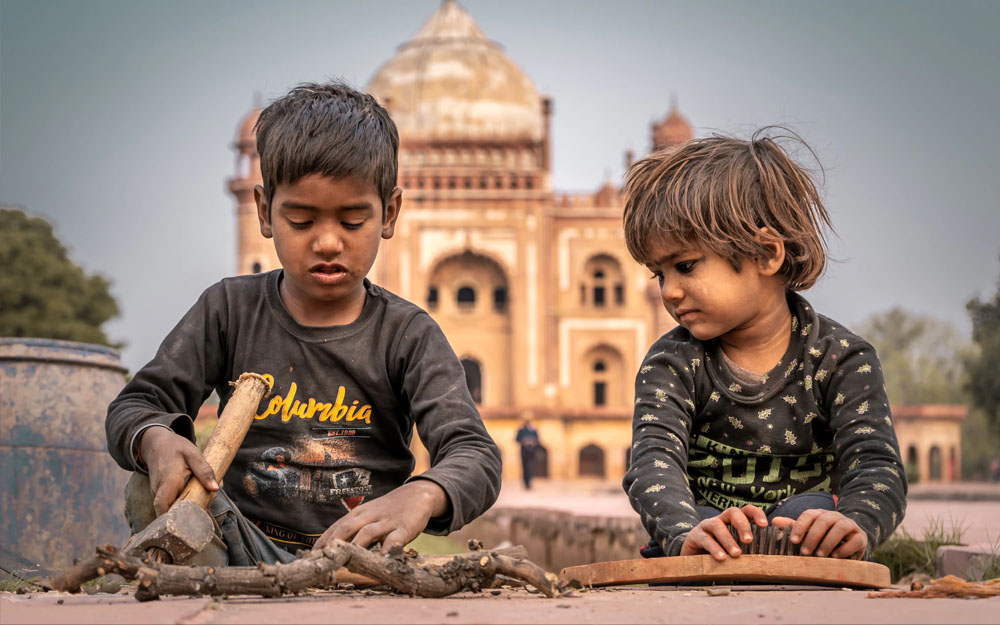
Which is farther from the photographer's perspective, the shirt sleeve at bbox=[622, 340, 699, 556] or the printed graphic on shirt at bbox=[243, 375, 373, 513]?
the printed graphic on shirt at bbox=[243, 375, 373, 513]

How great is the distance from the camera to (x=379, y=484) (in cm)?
285

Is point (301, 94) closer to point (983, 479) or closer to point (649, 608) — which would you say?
point (649, 608)

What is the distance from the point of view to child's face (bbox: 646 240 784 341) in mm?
2854

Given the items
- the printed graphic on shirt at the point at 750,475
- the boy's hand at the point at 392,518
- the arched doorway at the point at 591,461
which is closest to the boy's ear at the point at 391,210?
the boy's hand at the point at 392,518

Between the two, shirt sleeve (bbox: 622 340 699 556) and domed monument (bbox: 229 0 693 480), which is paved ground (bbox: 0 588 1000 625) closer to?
shirt sleeve (bbox: 622 340 699 556)

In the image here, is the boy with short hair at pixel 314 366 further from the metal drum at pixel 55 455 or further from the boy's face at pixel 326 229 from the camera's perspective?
the metal drum at pixel 55 455

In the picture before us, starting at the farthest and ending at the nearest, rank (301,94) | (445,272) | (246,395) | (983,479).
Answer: (983,479) < (445,272) < (301,94) < (246,395)

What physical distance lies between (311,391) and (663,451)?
770 mm

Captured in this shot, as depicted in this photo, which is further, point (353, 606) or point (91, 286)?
point (91, 286)

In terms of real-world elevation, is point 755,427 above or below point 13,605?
above

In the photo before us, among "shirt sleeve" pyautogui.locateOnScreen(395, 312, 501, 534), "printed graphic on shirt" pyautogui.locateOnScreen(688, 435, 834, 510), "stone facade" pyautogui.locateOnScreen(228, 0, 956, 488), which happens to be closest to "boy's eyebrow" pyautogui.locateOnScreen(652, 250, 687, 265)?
"printed graphic on shirt" pyautogui.locateOnScreen(688, 435, 834, 510)

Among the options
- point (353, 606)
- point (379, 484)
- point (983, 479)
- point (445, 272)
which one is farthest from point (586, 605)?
point (983, 479)

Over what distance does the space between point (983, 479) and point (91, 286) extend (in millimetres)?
31340

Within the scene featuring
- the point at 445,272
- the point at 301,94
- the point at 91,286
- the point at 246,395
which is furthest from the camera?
the point at 445,272
